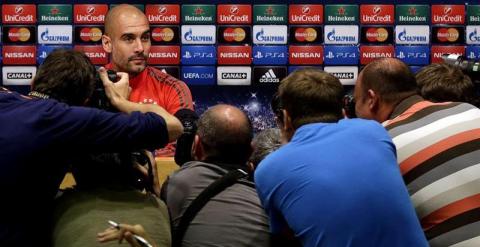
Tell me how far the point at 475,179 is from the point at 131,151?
0.93 metres

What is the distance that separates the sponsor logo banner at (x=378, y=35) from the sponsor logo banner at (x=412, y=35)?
0.06 m

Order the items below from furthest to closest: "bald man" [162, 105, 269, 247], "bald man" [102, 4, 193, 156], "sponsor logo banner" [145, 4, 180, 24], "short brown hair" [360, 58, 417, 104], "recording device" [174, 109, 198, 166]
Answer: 1. "sponsor logo banner" [145, 4, 180, 24]
2. "bald man" [102, 4, 193, 156]
3. "recording device" [174, 109, 198, 166]
4. "short brown hair" [360, 58, 417, 104]
5. "bald man" [162, 105, 269, 247]

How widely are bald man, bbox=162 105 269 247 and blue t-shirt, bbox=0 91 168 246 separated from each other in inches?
6.5

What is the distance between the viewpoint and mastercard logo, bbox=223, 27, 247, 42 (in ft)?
18.1

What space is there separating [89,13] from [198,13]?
86cm

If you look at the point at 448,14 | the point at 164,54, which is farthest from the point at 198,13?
the point at 448,14

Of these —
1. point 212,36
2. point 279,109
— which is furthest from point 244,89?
point 279,109

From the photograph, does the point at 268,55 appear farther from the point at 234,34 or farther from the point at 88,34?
the point at 88,34

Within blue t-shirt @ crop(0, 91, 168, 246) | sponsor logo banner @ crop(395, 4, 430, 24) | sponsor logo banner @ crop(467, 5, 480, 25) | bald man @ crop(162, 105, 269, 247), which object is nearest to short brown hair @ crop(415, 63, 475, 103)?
bald man @ crop(162, 105, 269, 247)

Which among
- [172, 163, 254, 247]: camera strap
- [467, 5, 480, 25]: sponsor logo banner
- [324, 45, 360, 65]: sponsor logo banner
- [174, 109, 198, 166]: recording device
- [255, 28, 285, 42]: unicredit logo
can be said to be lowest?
[172, 163, 254, 247]: camera strap

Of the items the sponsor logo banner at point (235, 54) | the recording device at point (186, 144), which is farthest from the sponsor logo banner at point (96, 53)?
the recording device at point (186, 144)

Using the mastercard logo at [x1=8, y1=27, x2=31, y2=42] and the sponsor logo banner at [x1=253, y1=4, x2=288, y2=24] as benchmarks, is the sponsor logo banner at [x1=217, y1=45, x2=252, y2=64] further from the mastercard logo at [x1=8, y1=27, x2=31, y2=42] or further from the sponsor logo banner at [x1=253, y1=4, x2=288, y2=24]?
the mastercard logo at [x1=8, y1=27, x2=31, y2=42]

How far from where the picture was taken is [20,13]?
5.51 m

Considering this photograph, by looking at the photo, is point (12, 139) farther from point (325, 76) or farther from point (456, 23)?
point (456, 23)
